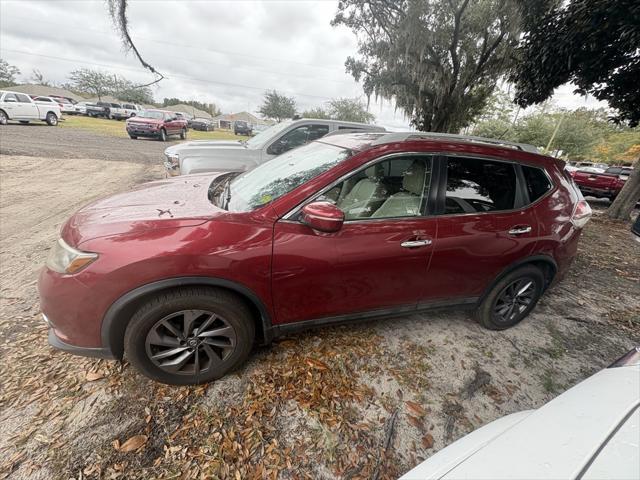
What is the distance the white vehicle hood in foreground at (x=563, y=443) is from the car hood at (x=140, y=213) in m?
1.73

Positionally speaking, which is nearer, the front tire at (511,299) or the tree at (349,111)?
the front tire at (511,299)

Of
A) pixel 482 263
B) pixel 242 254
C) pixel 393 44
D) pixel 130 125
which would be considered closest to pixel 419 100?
pixel 393 44

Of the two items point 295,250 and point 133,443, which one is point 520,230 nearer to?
point 295,250

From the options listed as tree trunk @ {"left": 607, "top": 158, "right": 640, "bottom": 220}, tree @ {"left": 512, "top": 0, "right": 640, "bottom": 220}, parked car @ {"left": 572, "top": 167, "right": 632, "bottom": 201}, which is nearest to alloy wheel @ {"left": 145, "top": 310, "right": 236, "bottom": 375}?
tree @ {"left": 512, "top": 0, "right": 640, "bottom": 220}

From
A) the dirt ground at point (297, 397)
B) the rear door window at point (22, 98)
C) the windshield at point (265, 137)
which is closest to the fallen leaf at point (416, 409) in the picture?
the dirt ground at point (297, 397)

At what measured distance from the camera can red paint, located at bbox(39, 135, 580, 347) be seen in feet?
5.24

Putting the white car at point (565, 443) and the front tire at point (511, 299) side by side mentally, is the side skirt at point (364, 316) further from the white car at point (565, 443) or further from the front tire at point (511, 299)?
the white car at point (565, 443)

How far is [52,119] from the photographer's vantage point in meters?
17.0

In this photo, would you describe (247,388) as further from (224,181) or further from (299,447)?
(224,181)

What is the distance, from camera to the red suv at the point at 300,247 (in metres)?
1.63

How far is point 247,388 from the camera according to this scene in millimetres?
1989

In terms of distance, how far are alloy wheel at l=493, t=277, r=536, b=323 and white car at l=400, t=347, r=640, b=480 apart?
4.75 feet

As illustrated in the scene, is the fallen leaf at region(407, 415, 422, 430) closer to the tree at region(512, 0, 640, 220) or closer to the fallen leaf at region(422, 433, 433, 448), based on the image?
the fallen leaf at region(422, 433, 433, 448)

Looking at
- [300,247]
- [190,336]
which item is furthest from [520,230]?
[190,336]
